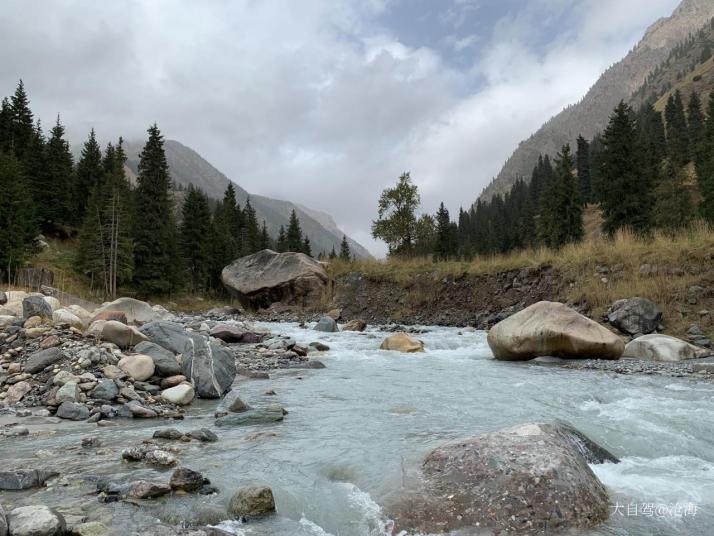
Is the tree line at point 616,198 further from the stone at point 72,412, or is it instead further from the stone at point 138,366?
the stone at point 72,412

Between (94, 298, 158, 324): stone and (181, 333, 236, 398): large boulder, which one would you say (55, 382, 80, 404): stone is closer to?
(181, 333, 236, 398): large boulder

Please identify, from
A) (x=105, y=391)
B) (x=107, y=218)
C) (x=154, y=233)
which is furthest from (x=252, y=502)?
(x=154, y=233)

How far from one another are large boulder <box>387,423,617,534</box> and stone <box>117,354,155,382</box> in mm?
5718

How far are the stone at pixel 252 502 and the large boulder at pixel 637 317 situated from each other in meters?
12.6

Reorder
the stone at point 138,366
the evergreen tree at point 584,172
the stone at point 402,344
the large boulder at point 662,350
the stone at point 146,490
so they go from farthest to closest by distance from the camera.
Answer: the evergreen tree at point 584,172 < the stone at point 402,344 < the large boulder at point 662,350 < the stone at point 138,366 < the stone at point 146,490

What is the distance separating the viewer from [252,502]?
12.3ft

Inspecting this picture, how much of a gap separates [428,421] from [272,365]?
5900 mm

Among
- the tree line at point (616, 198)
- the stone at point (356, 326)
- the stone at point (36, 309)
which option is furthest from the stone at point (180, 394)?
the tree line at point (616, 198)

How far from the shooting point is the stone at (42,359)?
7.95 m

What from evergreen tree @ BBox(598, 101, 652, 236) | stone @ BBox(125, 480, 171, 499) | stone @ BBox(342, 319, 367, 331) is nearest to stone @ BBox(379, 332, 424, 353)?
stone @ BBox(342, 319, 367, 331)

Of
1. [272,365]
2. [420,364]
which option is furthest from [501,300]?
[272,365]

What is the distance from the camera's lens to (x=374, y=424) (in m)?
6.39

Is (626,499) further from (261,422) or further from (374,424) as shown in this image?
(261,422)

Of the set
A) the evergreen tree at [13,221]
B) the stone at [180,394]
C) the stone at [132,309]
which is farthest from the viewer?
the evergreen tree at [13,221]
